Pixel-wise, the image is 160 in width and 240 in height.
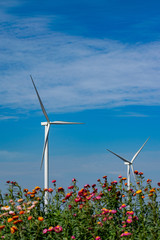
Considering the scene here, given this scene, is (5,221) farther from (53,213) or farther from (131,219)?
(131,219)

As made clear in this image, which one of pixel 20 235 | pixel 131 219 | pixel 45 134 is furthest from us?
pixel 45 134

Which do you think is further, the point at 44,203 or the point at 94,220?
the point at 44,203

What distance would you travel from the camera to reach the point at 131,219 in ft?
26.9

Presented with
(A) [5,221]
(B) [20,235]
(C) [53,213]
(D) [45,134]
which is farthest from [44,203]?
(D) [45,134]

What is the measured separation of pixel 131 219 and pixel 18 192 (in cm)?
337

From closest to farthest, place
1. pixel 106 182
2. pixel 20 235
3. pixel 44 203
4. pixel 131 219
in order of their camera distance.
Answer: pixel 20 235 < pixel 131 219 < pixel 44 203 < pixel 106 182

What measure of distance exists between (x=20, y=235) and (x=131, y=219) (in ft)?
8.22

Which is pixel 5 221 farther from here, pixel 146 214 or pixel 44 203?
pixel 146 214

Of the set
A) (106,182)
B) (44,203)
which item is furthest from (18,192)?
(106,182)

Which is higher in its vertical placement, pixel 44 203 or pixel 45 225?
pixel 44 203

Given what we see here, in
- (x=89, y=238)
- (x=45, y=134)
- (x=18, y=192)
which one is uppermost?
(x=45, y=134)

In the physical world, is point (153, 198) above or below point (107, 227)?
above

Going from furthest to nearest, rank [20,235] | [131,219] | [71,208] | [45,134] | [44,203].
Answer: [45,134]
[44,203]
[71,208]
[131,219]
[20,235]

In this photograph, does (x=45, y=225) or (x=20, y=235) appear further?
(x=45, y=225)
